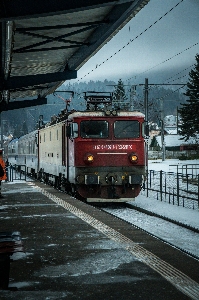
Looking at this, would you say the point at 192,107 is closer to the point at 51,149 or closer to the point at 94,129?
the point at 51,149

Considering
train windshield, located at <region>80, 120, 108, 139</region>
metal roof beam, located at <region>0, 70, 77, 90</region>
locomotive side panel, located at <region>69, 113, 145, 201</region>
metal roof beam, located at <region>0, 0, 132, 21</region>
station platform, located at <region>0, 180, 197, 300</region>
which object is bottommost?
station platform, located at <region>0, 180, 197, 300</region>

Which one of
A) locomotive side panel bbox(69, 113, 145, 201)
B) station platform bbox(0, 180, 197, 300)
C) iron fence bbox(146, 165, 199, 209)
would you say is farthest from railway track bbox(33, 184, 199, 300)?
iron fence bbox(146, 165, 199, 209)

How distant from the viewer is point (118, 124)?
18734 millimetres

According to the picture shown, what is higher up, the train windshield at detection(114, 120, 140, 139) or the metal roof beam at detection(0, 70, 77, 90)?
the metal roof beam at detection(0, 70, 77, 90)

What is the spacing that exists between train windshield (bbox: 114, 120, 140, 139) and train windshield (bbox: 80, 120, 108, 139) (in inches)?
16.2

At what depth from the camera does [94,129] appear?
18.6 metres

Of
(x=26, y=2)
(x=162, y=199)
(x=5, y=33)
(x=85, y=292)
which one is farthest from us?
(x=162, y=199)

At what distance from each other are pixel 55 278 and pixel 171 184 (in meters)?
14.7

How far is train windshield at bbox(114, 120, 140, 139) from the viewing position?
18.7 meters

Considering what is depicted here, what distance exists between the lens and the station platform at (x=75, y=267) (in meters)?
5.94

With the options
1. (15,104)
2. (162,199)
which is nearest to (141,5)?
(162,199)

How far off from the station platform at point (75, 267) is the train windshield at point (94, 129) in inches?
261

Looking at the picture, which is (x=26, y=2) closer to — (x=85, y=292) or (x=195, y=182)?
(x=85, y=292)

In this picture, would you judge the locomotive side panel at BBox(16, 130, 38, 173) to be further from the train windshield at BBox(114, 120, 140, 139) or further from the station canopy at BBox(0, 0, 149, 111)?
the train windshield at BBox(114, 120, 140, 139)
